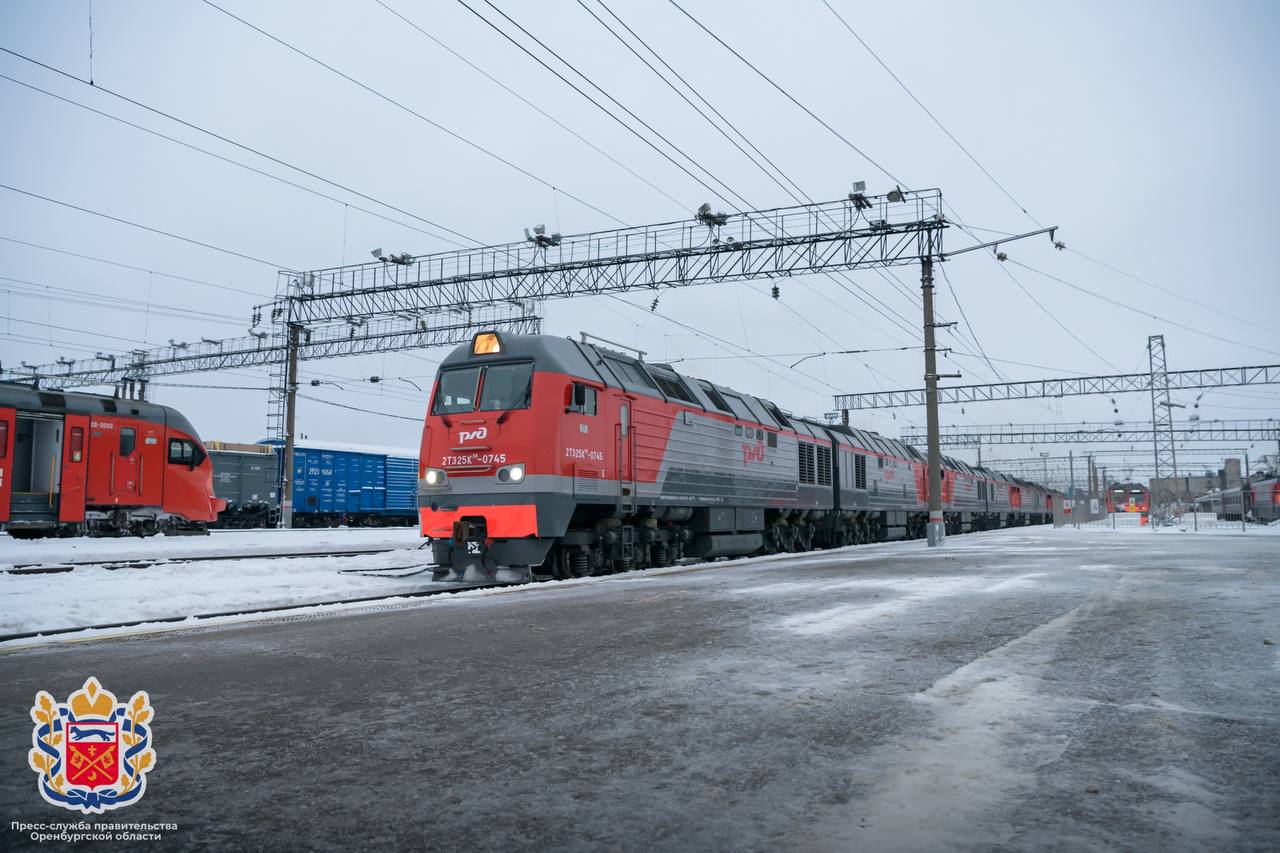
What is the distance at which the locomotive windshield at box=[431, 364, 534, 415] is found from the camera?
504 inches

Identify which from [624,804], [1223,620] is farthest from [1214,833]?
[1223,620]

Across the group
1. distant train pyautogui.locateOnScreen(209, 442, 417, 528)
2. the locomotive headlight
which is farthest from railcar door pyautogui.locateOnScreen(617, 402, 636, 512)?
distant train pyautogui.locateOnScreen(209, 442, 417, 528)

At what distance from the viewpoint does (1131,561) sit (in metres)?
15.0

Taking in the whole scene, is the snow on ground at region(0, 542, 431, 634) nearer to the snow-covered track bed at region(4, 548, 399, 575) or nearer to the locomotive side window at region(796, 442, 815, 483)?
the snow-covered track bed at region(4, 548, 399, 575)

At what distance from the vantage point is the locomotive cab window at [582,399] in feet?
42.9

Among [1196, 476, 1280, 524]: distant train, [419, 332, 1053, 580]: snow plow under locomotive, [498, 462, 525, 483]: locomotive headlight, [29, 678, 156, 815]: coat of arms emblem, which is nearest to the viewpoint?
[29, 678, 156, 815]: coat of arms emblem

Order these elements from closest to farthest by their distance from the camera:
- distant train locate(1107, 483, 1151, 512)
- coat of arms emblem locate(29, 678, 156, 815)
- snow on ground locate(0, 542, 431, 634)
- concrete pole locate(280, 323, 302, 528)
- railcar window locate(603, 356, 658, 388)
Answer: coat of arms emblem locate(29, 678, 156, 815) → snow on ground locate(0, 542, 431, 634) → railcar window locate(603, 356, 658, 388) → concrete pole locate(280, 323, 302, 528) → distant train locate(1107, 483, 1151, 512)

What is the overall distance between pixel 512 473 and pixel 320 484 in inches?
1125

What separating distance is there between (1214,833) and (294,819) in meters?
2.99

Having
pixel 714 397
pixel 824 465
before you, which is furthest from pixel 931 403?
pixel 714 397

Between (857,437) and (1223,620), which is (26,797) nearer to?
(1223,620)

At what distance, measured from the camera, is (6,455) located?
64.7 ft

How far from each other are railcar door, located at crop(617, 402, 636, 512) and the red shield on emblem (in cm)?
1129

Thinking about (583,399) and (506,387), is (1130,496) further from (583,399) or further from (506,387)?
(506,387)
